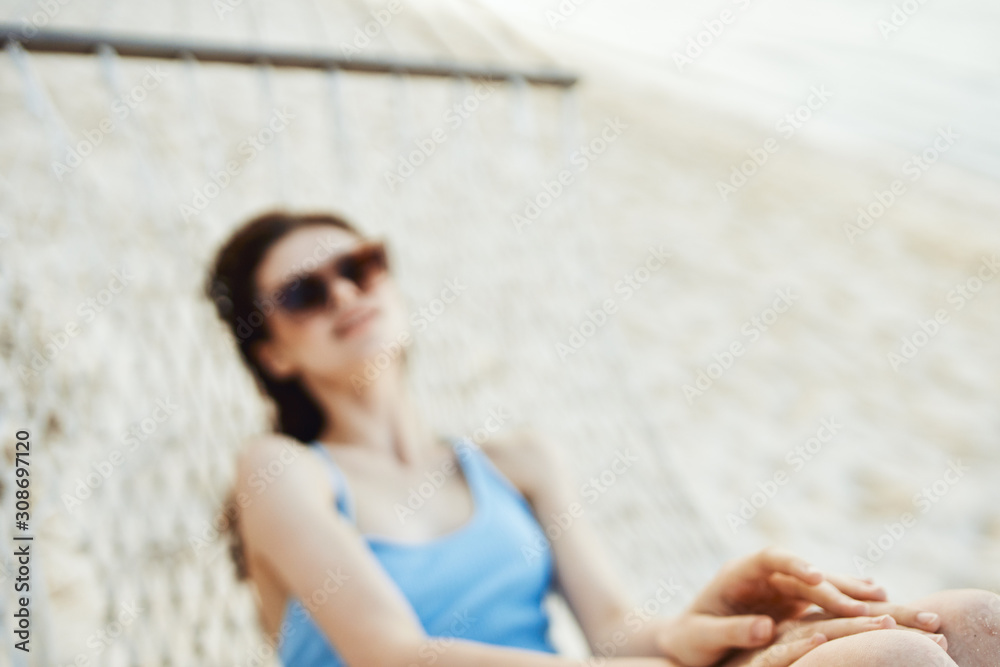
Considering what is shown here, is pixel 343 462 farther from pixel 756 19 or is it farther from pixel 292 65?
pixel 756 19

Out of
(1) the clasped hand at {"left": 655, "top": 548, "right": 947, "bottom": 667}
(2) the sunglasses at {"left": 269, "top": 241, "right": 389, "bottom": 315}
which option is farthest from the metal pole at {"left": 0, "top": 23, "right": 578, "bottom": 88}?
(1) the clasped hand at {"left": 655, "top": 548, "right": 947, "bottom": 667}

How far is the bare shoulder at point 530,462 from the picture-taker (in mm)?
1166

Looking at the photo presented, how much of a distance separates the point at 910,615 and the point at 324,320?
0.73 metres

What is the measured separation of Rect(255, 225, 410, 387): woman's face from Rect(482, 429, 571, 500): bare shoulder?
20cm

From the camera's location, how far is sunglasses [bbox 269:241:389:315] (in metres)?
1.09

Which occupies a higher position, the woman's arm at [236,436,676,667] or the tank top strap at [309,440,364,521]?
the woman's arm at [236,436,676,667]

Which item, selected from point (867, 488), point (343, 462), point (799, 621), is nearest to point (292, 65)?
point (343, 462)

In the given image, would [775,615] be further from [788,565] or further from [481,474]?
[481,474]

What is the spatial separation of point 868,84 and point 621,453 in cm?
291

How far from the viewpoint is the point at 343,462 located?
1054 mm

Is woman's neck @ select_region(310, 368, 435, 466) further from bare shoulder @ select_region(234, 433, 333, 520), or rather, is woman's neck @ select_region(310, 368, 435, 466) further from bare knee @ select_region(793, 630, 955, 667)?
bare knee @ select_region(793, 630, 955, 667)

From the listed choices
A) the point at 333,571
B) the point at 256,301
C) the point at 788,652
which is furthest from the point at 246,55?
the point at 788,652

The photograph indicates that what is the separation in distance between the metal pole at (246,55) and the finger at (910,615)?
1.22 metres

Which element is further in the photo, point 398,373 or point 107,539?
point 107,539
